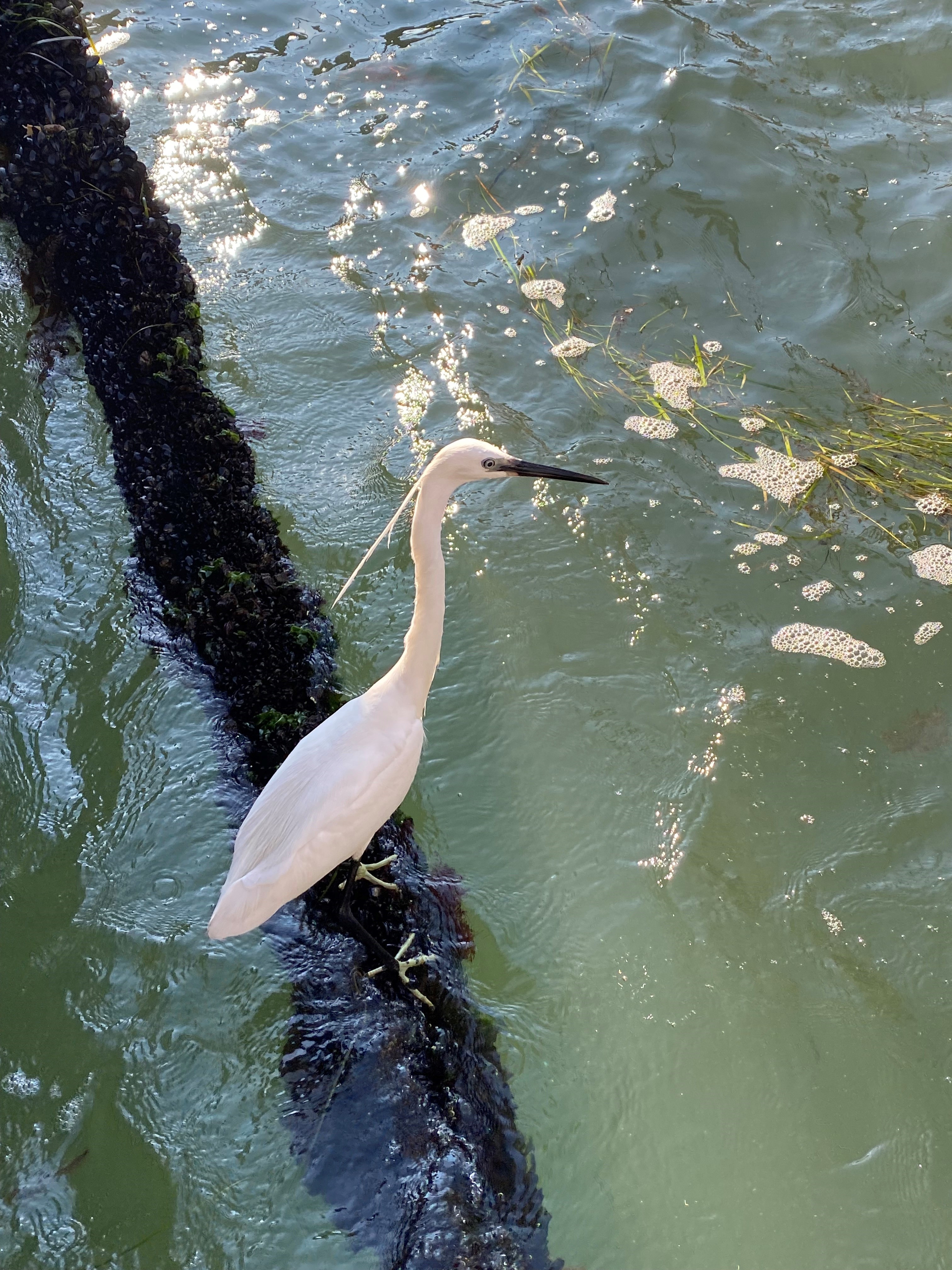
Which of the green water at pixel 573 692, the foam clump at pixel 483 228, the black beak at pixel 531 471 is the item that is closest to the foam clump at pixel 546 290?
the green water at pixel 573 692

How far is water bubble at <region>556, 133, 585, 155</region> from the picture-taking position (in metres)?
6.50

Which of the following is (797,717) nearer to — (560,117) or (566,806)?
(566,806)

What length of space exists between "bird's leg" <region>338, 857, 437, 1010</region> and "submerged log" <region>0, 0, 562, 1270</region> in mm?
41

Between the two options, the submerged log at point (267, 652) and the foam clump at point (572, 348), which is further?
the foam clump at point (572, 348)

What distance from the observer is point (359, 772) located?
3.02 meters

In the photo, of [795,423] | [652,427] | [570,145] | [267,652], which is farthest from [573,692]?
[570,145]

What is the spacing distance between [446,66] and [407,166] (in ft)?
3.99

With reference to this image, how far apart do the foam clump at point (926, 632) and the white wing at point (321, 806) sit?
2369 millimetres

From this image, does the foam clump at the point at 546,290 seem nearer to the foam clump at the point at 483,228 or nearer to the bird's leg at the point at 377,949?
the foam clump at the point at 483,228

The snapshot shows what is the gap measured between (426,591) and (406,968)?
1.25m

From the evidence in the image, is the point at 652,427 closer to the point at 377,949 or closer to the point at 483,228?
the point at 483,228

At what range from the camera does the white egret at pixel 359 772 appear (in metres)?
2.88

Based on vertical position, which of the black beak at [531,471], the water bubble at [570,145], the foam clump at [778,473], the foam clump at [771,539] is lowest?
the foam clump at [771,539]

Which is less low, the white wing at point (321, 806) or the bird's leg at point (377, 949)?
the white wing at point (321, 806)
